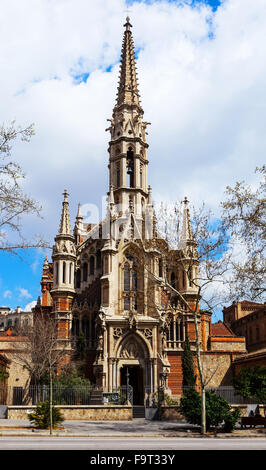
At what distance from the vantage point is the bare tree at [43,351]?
4197 centimetres

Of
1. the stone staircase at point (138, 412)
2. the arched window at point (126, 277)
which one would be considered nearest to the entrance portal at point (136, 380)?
the arched window at point (126, 277)

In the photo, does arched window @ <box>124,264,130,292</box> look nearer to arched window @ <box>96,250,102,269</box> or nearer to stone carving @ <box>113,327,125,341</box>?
arched window @ <box>96,250,102,269</box>

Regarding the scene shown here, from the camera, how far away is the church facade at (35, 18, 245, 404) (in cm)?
4353

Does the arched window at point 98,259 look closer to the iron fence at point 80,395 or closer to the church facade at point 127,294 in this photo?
the church facade at point 127,294

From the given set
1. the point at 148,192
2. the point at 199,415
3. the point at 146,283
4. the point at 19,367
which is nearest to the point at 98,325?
the point at 146,283

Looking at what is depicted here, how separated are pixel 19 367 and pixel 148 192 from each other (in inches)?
857

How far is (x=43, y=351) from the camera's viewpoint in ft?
142

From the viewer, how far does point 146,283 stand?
46188mm

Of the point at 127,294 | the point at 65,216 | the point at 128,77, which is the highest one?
the point at 128,77

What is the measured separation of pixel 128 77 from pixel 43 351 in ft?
105

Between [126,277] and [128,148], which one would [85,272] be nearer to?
[126,277]

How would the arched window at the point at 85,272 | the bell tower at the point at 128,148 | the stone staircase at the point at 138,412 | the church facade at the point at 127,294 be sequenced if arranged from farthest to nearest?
1. the bell tower at the point at 128,148
2. the arched window at the point at 85,272
3. the church facade at the point at 127,294
4. the stone staircase at the point at 138,412

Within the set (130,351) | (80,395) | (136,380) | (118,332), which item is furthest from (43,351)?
(80,395)
